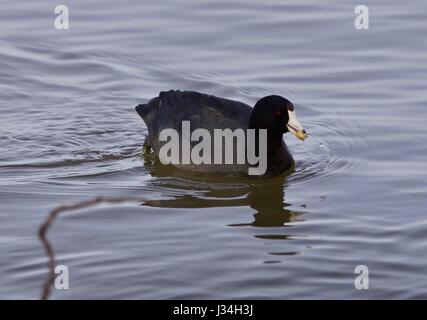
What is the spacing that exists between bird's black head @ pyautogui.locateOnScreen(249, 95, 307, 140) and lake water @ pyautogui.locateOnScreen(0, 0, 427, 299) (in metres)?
0.46

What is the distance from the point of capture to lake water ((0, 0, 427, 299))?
7.51 m

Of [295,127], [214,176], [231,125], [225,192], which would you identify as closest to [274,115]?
[295,127]

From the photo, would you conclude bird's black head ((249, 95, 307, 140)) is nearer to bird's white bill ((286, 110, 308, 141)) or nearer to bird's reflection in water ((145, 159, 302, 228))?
bird's white bill ((286, 110, 308, 141))

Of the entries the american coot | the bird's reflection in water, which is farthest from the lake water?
the american coot

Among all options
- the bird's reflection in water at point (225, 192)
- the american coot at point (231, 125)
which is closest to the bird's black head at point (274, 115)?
the american coot at point (231, 125)

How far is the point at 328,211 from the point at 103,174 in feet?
7.25

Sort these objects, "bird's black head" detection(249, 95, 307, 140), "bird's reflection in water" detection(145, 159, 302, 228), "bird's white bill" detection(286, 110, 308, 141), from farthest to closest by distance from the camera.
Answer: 1. "bird's black head" detection(249, 95, 307, 140)
2. "bird's white bill" detection(286, 110, 308, 141)
3. "bird's reflection in water" detection(145, 159, 302, 228)

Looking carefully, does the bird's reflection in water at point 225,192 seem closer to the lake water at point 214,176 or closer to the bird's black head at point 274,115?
the lake water at point 214,176

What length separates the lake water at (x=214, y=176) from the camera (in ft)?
24.6
